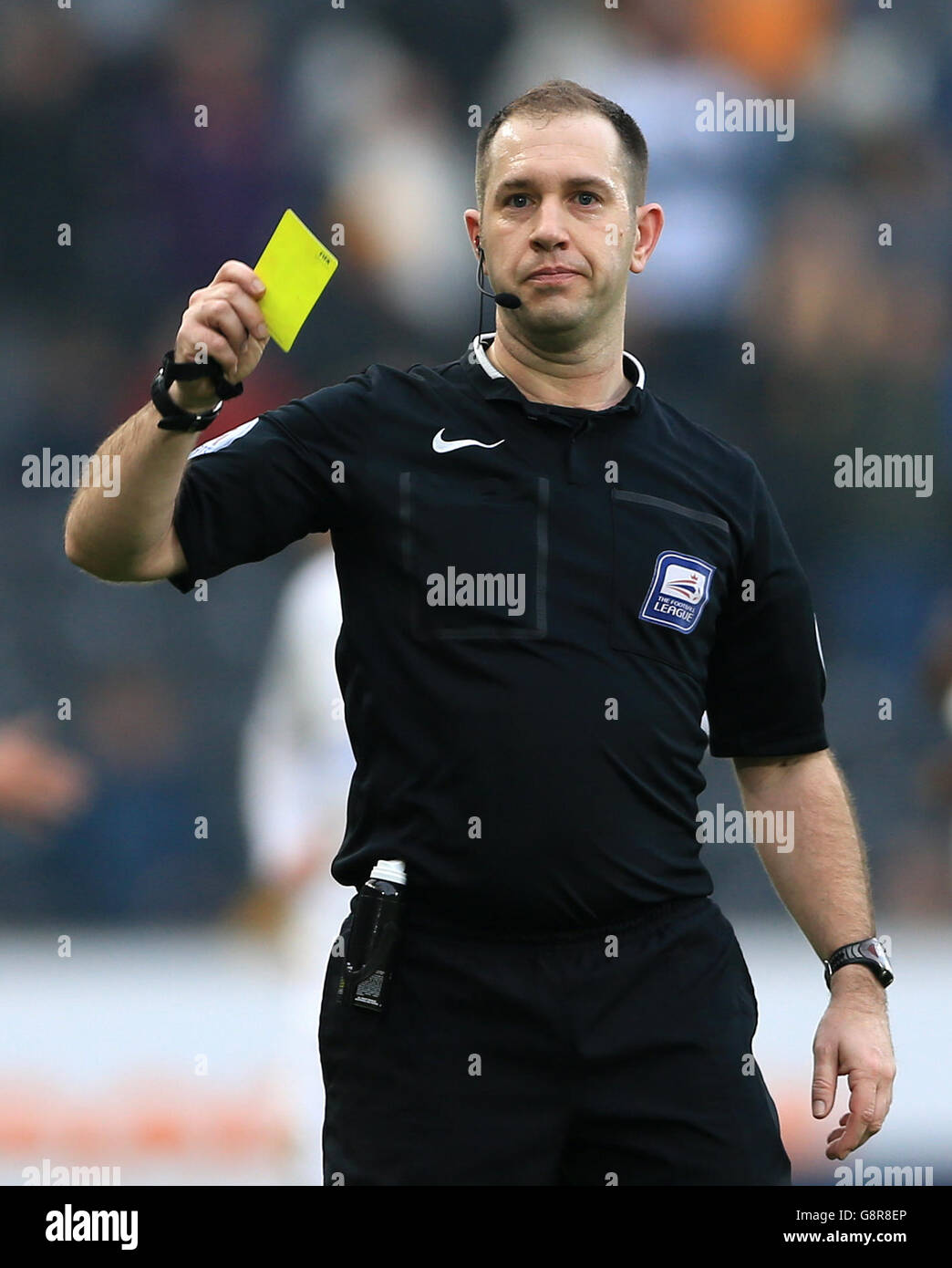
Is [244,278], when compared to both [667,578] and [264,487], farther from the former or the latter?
[667,578]

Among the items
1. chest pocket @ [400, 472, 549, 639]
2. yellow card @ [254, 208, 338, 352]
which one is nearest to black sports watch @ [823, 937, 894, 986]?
chest pocket @ [400, 472, 549, 639]

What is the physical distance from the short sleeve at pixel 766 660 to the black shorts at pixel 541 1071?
419 mm

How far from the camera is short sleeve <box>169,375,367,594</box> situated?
2.38 m

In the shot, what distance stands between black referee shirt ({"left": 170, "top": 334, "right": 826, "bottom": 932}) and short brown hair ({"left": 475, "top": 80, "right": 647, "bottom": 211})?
35 cm

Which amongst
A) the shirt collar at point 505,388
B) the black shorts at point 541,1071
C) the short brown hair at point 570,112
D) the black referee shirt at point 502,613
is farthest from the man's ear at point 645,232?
the black shorts at point 541,1071

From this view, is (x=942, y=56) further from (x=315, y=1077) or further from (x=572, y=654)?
(x=572, y=654)

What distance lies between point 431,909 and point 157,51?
5.95 meters

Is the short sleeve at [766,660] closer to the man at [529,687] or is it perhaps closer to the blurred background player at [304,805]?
the man at [529,687]

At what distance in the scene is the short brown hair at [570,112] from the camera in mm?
2693

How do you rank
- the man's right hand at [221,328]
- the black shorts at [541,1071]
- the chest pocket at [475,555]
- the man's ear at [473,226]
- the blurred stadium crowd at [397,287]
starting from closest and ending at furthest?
the man's right hand at [221,328]
the black shorts at [541,1071]
the chest pocket at [475,555]
the man's ear at [473,226]
the blurred stadium crowd at [397,287]

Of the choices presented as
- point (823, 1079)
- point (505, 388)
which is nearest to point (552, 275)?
point (505, 388)

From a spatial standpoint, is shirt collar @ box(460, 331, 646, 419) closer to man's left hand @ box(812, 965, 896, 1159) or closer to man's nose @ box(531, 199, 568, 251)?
man's nose @ box(531, 199, 568, 251)

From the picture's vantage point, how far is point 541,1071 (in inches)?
92.0

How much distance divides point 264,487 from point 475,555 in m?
0.29
